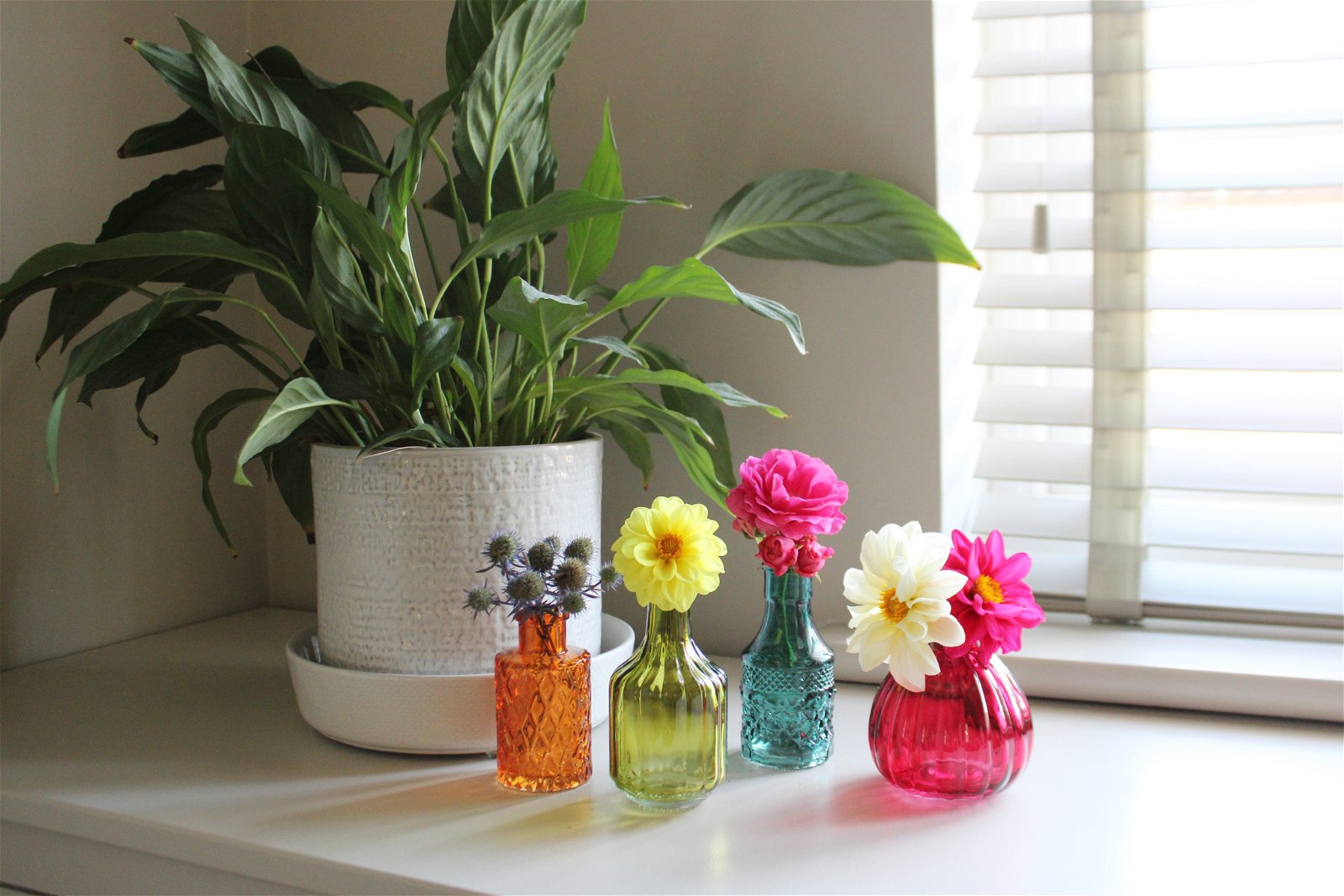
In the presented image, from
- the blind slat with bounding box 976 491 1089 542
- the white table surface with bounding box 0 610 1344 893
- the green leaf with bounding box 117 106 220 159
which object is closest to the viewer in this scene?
the white table surface with bounding box 0 610 1344 893

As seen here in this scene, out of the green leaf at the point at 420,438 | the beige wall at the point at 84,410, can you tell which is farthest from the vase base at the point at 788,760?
the beige wall at the point at 84,410

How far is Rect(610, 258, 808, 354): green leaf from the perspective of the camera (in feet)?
2.53

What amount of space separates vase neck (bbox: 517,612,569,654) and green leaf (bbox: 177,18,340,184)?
345mm

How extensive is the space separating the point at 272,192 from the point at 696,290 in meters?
0.30

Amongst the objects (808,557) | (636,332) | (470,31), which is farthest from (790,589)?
(470,31)

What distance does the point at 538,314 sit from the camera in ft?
2.46

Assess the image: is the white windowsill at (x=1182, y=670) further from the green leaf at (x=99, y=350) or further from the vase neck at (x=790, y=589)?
the green leaf at (x=99, y=350)

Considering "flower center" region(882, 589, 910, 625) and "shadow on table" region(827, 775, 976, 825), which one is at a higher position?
"flower center" region(882, 589, 910, 625)

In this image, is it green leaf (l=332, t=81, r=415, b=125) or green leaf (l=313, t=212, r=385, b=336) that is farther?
green leaf (l=332, t=81, r=415, b=125)

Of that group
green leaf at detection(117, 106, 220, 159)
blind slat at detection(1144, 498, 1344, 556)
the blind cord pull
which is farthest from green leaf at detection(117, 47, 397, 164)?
blind slat at detection(1144, 498, 1344, 556)

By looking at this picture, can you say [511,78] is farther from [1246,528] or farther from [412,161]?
[1246,528]

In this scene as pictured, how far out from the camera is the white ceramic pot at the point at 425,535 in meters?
0.81

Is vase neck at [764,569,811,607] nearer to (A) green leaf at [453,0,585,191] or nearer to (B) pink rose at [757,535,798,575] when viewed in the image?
(B) pink rose at [757,535,798,575]

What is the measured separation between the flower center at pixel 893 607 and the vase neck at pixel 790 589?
0.07m
